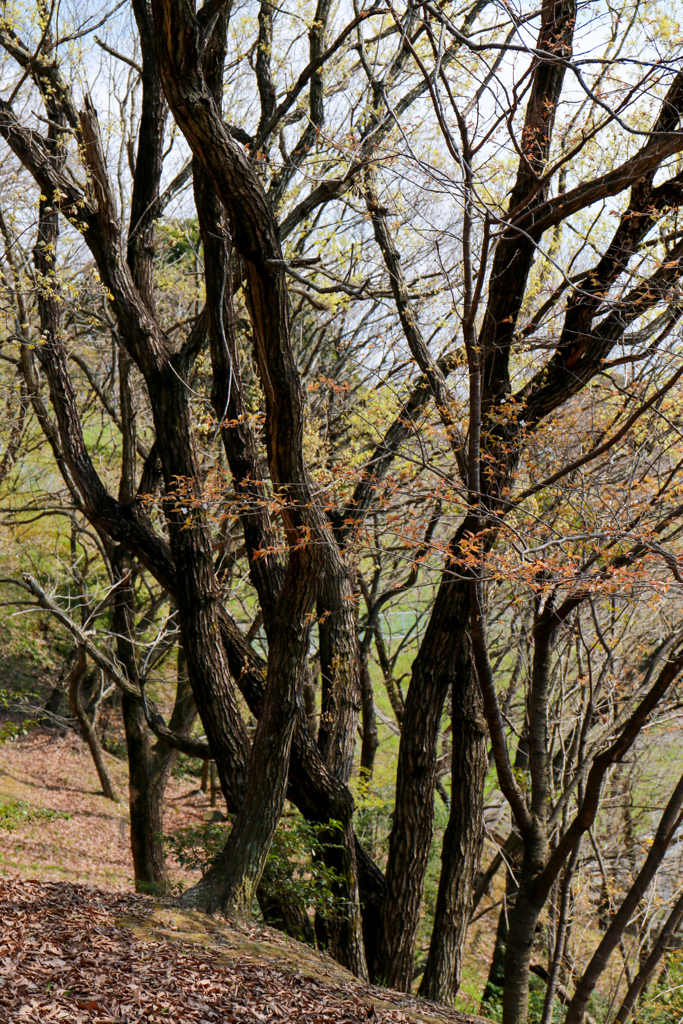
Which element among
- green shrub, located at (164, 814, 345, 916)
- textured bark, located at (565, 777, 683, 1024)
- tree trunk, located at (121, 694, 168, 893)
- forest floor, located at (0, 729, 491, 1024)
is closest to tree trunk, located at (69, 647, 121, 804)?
tree trunk, located at (121, 694, 168, 893)

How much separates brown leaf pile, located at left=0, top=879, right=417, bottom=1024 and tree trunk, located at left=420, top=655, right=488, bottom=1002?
6.42 feet

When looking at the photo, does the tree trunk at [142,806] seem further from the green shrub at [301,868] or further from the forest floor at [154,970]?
the forest floor at [154,970]

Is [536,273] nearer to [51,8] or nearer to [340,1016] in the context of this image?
[51,8]

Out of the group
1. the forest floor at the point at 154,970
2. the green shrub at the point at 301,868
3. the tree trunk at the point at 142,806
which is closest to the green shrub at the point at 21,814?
the tree trunk at the point at 142,806

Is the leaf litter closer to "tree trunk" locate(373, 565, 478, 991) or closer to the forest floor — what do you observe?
the forest floor

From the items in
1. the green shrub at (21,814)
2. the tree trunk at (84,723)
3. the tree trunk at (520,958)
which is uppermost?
the tree trunk at (84,723)

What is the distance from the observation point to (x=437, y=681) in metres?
6.02

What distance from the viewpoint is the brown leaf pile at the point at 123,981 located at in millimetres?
3252

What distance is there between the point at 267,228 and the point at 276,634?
8.95 feet

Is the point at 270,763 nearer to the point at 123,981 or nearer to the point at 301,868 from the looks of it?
the point at 301,868

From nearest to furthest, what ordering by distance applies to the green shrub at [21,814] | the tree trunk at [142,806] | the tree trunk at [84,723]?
the tree trunk at [142,806] → the green shrub at [21,814] → the tree trunk at [84,723]

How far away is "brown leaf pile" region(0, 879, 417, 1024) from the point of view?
325 cm

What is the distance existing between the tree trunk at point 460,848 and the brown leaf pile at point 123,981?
1.96 meters

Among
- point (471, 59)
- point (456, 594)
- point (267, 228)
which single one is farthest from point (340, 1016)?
point (471, 59)
